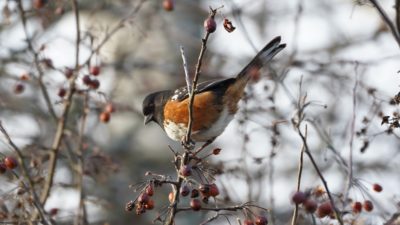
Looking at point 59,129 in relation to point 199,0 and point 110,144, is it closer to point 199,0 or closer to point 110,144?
point 110,144

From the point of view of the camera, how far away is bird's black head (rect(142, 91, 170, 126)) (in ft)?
15.6

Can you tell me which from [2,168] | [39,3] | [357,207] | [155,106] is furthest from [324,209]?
[39,3]

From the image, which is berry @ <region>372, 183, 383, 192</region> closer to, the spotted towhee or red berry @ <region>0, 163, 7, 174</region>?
the spotted towhee

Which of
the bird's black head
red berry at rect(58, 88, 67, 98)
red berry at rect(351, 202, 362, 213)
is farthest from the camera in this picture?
the bird's black head

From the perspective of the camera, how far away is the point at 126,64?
8305mm

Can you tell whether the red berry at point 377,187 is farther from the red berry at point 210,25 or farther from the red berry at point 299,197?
the red berry at point 210,25

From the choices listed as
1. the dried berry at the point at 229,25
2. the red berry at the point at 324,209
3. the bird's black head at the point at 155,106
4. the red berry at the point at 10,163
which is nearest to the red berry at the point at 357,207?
the red berry at the point at 324,209

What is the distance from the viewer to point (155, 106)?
4.88 metres

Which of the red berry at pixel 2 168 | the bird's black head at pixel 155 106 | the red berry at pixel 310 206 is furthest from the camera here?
the bird's black head at pixel 155 106

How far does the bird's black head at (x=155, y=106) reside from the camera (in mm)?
4766

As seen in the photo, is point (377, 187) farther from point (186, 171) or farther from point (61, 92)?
point (61, 92)

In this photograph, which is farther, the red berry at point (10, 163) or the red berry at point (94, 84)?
the red berry at point (94, 84)

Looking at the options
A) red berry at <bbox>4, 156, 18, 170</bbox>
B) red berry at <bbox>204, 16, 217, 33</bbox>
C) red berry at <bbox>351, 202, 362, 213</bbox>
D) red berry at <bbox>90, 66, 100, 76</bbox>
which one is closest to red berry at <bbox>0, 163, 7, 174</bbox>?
red berry at <bbox>4, 156, 18, 170</bbox>

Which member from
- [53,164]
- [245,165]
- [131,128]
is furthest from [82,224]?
[131,128]
